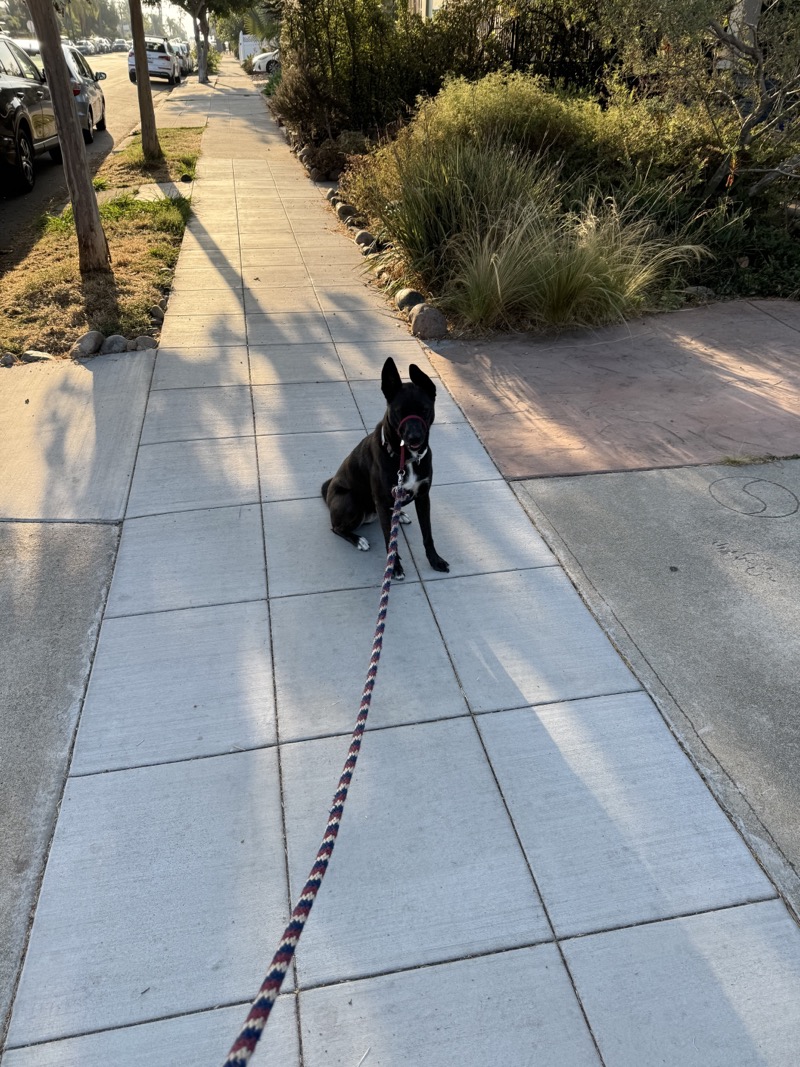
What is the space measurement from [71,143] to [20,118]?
15.9ft

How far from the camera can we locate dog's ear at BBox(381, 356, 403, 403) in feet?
10.1

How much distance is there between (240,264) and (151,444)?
166 inches

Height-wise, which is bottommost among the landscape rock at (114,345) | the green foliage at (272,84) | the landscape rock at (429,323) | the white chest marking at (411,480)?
the landscape rock at (114,345)

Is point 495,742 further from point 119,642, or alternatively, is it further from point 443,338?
point 443,338

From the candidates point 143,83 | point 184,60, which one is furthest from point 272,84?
point 184,60

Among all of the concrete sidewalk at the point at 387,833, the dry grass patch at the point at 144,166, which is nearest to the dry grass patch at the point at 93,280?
the dry grass patch at the point at 144,166

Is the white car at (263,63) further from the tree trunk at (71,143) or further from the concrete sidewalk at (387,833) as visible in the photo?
the concrete sidewalk at (387,833)

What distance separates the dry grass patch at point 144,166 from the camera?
11.3 m

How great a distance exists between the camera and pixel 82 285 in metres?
7.08

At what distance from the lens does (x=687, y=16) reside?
266 inches

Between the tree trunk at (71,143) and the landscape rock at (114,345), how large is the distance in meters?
1.68

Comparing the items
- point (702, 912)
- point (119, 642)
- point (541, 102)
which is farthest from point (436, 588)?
point (541, 102)

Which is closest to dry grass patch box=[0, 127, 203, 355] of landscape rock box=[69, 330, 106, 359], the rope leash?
landscape rock box=[69, 330, 106, 359]

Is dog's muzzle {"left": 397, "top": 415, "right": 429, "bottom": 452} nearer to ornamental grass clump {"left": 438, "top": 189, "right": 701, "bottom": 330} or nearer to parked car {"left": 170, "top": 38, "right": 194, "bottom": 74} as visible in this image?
ornamental grass clump {"left": 438, "top": 189, "right": 701, "bottom": 330}
